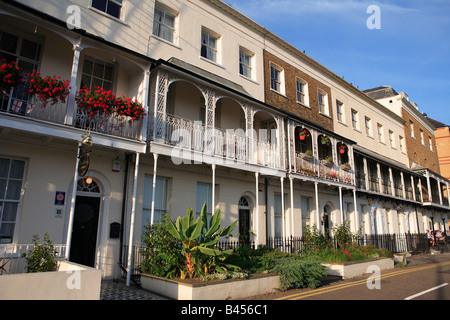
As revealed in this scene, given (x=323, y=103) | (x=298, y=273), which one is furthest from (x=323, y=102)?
(x=298, y=273)

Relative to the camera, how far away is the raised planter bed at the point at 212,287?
6.91 m

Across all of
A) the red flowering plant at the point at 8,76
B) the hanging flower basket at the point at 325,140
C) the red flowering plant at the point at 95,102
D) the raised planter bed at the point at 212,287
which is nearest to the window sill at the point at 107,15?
the red flowering plant at the point at 95,102

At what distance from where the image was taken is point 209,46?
46.4 ft

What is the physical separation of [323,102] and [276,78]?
5.03m

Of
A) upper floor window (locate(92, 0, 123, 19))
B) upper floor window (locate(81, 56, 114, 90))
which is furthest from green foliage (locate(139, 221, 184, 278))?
upper floor window (locate(92, 0, 123, 19))

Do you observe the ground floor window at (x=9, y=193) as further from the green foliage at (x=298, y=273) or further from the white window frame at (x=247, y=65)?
the white window frame at (x=247, y=65)

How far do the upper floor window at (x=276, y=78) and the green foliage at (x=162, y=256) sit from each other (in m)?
11.1

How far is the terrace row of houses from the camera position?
328 inches

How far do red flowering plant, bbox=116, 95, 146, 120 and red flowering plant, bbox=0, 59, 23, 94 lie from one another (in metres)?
2.44

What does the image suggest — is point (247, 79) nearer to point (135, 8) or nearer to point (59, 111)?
point (135, 8)

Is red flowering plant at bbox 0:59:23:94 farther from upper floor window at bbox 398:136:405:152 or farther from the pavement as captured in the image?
upper floor window at bbox 398:136:405:152

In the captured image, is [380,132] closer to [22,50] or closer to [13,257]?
[22,50]
